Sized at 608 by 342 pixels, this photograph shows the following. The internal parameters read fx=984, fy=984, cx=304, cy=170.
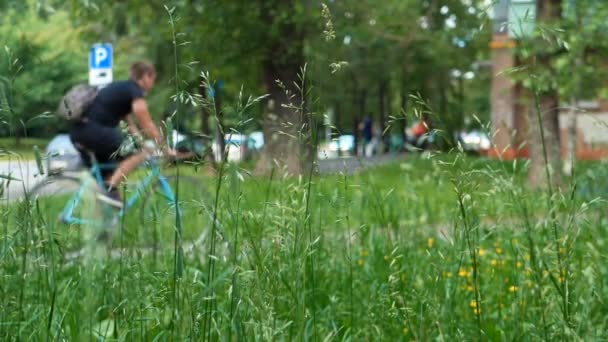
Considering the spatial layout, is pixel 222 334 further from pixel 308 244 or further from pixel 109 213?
pixel 109 213

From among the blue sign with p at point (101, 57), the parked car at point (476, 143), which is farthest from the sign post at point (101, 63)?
the parked car at point (476, 143)

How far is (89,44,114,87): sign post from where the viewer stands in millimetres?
12938

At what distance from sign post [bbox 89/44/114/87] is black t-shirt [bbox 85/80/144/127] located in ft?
17.9

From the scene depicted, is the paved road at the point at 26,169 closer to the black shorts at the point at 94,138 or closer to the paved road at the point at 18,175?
the paved road at the point at 18,175

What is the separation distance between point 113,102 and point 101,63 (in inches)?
224

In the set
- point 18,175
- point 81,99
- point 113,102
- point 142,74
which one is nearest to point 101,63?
point 142,74

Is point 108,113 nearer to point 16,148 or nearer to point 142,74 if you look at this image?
point 142,74

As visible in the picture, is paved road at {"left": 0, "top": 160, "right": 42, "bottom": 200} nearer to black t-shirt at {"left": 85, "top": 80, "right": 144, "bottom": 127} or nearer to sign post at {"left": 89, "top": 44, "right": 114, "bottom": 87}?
black t-shirt at {"left": 85, "top": 80, "right": 144, "bottom": 127}

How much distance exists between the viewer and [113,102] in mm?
7516

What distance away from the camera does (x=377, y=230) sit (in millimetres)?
5375

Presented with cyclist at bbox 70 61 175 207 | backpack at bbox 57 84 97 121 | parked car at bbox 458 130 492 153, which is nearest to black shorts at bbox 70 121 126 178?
cyclist at bbox 70 61 175 207

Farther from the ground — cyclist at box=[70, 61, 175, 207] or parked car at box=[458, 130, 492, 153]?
cyclist at box=[70, 61, 175, 207]

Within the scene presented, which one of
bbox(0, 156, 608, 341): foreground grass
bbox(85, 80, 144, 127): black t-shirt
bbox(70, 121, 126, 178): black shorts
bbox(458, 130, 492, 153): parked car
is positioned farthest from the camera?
bbox(70, 121, 126, 178): black shorts

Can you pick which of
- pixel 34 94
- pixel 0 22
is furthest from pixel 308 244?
pixel 0 22
